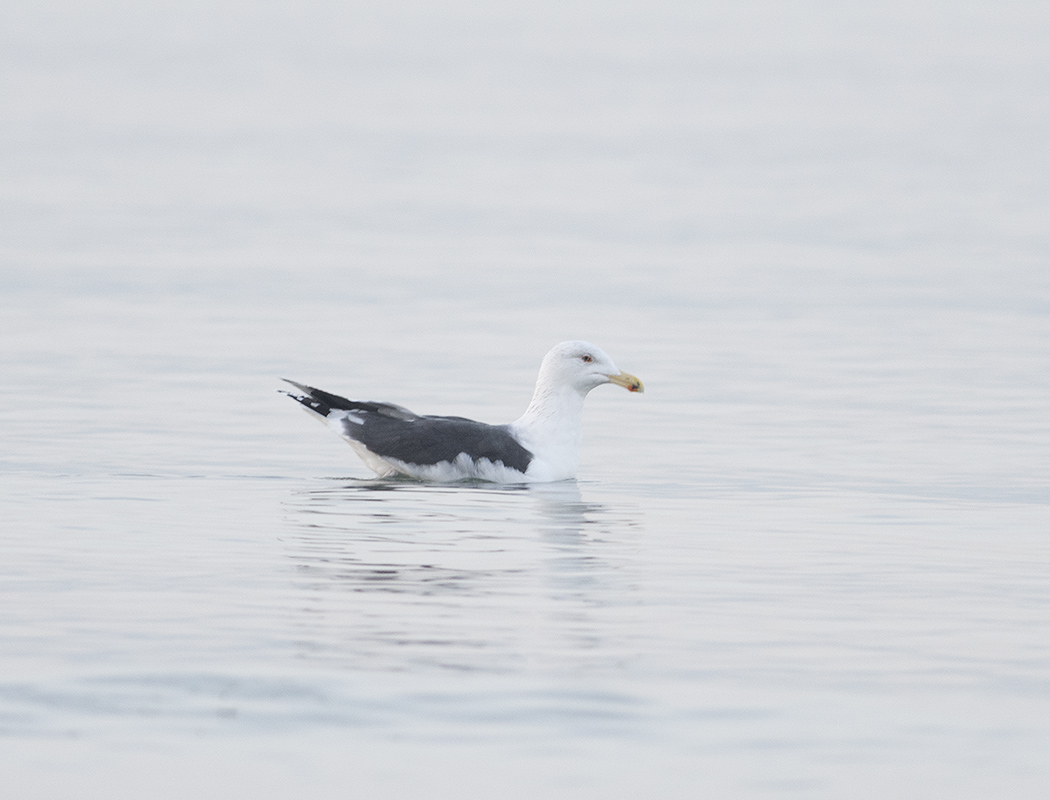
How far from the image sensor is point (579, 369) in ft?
55.3

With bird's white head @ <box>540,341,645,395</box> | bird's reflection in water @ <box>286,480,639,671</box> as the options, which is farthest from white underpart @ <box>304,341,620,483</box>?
bird's reflection in water @ <box>286,480,639,671</box>

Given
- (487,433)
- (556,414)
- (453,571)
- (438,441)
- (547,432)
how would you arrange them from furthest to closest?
(556,414), (547,432), (487,433), (438,441), (453,571)

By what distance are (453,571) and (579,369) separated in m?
5.55

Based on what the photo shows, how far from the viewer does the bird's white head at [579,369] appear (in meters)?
16.8

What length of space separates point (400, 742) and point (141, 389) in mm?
12563

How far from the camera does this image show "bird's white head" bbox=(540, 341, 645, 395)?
16.8 m

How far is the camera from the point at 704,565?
1200 centimetres

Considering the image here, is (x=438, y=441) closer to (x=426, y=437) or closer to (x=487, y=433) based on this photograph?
(x=426, y=437)

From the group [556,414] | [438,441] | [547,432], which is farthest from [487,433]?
[556,414]

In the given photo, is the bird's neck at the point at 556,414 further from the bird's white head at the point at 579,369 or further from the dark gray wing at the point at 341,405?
the dark gray wing at the point at 341,405

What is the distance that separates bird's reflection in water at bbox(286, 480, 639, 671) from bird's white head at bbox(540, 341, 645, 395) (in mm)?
1299

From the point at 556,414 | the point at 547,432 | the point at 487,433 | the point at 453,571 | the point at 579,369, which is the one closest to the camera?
the point at 453,571

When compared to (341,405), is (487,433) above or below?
below

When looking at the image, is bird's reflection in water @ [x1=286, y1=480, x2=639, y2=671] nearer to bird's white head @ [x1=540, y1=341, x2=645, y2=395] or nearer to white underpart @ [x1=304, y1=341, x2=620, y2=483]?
white underpart @ [x1=304, y1=341, x2=620, y2=483]
